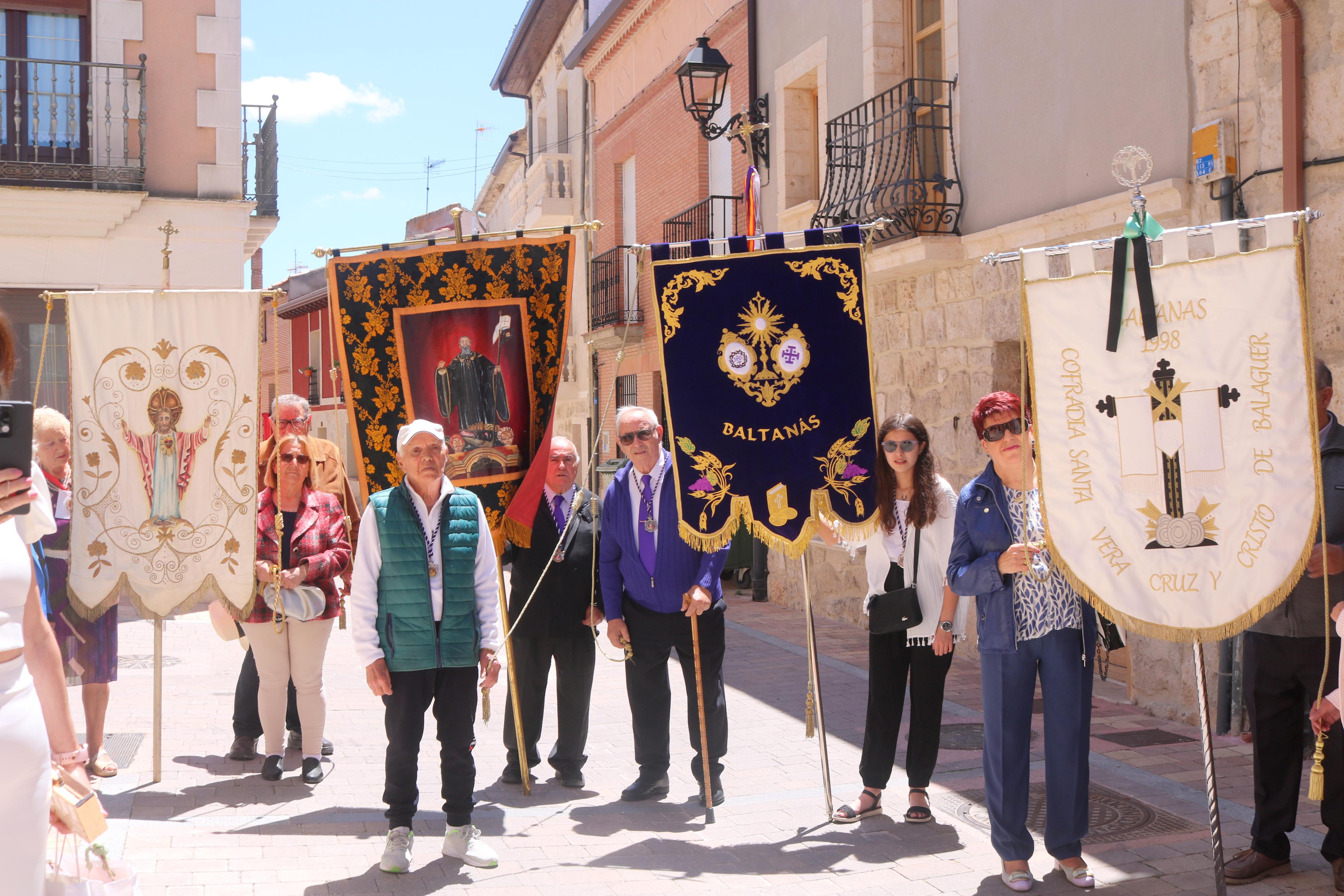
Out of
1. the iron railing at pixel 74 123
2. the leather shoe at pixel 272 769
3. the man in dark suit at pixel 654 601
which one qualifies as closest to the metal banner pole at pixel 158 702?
the leather shoe at pixel 272 769

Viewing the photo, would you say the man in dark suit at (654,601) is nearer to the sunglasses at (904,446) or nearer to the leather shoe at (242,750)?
the sunglasses at (904,446)

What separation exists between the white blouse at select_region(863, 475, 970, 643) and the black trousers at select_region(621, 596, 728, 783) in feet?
2.62

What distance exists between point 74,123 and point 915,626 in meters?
Result: 10.7

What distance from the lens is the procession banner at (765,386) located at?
5551mm

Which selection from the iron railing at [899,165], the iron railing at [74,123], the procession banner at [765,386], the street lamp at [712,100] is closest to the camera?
the procession banner at [765,386]

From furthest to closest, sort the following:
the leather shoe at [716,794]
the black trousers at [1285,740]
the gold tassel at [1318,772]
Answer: the leather shoe at [716,794] → the black trousers at [1285,740] → the gold tassel at [1318,772]

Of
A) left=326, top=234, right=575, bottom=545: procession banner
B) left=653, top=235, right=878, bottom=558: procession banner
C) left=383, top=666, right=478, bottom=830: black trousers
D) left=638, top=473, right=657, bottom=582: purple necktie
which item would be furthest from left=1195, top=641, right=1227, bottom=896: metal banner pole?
left=326, top=234, right=575, bottom=545: procession banner

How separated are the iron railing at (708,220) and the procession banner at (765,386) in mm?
8013

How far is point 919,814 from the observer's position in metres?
5.41

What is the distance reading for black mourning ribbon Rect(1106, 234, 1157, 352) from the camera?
14.4ft

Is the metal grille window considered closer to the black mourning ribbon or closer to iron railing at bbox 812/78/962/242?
iron railing at bbox 812/78/962/242

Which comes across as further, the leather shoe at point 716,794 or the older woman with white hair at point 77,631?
the older woman with white hair at point 77,631

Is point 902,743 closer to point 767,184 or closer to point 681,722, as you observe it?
point 681,722

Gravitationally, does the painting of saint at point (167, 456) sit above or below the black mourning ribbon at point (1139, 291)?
below
